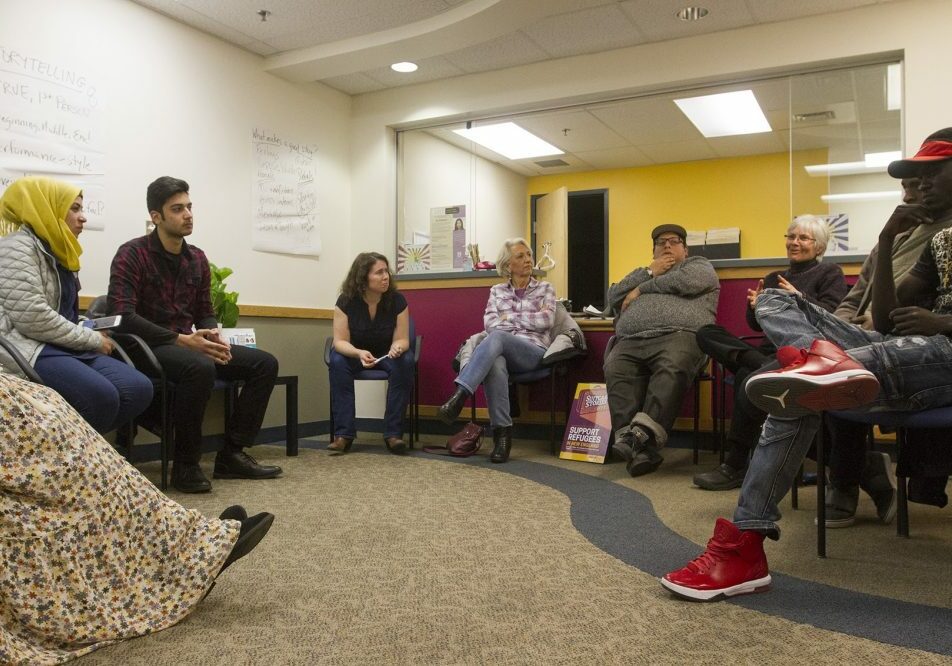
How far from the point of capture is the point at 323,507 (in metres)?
2.73

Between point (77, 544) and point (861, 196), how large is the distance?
4.67 meters

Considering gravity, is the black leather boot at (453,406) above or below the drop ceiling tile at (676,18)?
below

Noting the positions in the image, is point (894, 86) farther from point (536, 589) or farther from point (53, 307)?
point (53, 307)

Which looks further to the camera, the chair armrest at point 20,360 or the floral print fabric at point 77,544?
the chair armrest at point 20,360

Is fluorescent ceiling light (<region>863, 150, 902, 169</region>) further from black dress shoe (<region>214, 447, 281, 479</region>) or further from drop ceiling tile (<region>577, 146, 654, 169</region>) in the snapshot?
black dress shoe (<region>214, 447, 281, 479</region>)

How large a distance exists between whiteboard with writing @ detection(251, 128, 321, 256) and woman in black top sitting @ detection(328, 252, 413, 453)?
867 mm

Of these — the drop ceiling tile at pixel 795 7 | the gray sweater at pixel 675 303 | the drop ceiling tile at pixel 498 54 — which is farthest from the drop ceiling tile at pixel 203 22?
the drop ceiling tile at pixel 795 7

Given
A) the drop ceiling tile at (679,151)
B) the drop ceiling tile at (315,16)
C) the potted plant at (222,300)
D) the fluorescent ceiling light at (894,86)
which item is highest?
the drop ceiling tile at (315,16)

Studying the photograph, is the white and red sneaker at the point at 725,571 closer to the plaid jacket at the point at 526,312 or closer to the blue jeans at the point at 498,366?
the blue jeans at the point at 498,366

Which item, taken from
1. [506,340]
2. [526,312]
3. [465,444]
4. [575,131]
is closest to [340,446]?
[465,444]

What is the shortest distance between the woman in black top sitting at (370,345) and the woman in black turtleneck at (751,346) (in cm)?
162

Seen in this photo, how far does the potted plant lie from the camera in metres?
3.94

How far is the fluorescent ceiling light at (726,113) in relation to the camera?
5.54 metres

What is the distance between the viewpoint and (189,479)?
121 inches
